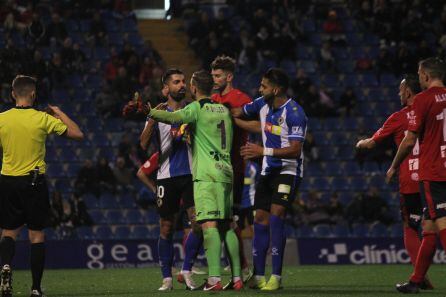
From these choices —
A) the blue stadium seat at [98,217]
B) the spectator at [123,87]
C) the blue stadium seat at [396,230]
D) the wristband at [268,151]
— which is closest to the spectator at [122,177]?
the blue stadium seat at [98,217]

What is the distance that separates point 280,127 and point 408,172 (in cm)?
163

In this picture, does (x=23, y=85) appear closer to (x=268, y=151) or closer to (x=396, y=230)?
(x=268, y=151)

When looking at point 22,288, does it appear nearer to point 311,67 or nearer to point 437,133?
point 437,133

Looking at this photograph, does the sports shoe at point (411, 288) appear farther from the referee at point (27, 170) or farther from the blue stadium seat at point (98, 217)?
the blue stadium seat at point (98, 217)

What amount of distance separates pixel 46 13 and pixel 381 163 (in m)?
9.19

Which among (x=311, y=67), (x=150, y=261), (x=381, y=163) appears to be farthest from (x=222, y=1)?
(x=150, y=261)

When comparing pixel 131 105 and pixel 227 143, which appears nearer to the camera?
pixel 131 105

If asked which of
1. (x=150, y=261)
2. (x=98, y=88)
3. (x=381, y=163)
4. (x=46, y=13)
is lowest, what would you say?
(x=150, y=261)

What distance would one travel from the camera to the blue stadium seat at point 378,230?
22.0 meters

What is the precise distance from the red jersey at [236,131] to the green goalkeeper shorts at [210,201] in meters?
1.18

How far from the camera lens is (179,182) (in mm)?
11477

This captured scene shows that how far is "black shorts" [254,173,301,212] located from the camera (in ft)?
35.9

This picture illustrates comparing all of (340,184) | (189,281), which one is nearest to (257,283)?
(189,281)

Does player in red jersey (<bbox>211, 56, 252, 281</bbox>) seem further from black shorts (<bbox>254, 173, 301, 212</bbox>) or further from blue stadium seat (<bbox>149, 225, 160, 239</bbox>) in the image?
blue stadium seat (<bbox>149, 225, 160, 239</bbox>)
